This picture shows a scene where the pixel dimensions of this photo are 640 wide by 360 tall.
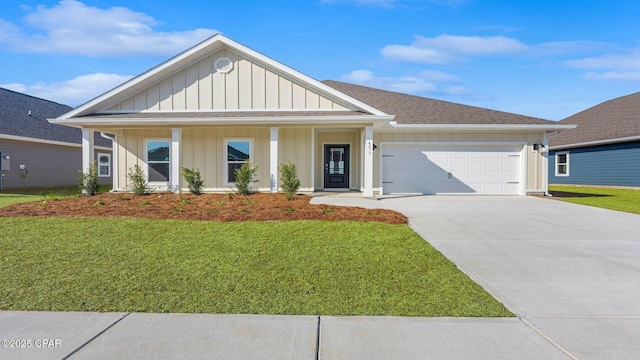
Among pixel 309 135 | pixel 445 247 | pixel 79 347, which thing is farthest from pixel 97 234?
pixel 309 135

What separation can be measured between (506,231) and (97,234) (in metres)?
7.66

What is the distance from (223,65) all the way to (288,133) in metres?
3.43

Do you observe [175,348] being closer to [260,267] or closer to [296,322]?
[296,322]

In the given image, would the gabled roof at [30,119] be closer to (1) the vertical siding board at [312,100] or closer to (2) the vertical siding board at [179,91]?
(2) the vertical siding board at [179,91]

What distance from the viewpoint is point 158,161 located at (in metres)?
14.2

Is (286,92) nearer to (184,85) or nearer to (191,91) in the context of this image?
(191,91)

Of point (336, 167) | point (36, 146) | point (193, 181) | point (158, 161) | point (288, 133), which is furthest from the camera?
point (36, 146)

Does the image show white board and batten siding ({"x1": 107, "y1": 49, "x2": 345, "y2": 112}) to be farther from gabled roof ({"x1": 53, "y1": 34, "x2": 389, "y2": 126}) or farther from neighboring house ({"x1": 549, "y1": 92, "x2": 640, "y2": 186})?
neighboring house ({"x1": 549, "y1": 92, "x2": 640, "y2": 186})

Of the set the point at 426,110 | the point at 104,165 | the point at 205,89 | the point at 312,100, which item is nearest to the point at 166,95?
the point at 205,89

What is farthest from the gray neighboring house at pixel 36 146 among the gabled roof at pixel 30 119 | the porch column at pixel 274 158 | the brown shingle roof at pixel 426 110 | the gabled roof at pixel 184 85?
the brown shingle roof at pixel 426 110

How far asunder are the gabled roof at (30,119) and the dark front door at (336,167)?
15.1 metres

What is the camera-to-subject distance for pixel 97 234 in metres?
6.21

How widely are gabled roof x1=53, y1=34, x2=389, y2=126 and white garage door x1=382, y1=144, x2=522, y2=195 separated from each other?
10.8 feet

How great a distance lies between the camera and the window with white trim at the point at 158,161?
14.2 metres
